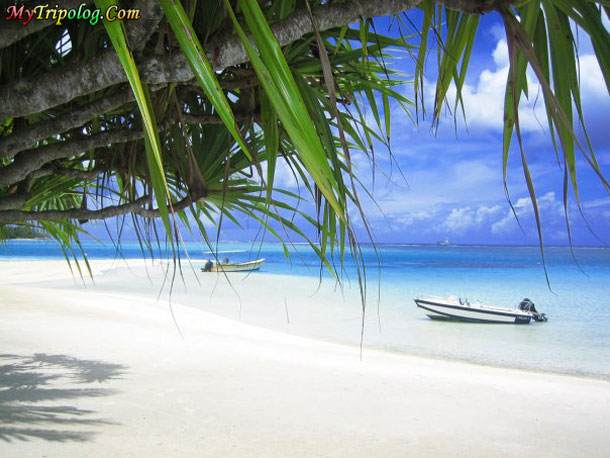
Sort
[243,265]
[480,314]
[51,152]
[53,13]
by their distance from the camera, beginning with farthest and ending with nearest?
[243,265], [480,314], [51,152], [53,13]

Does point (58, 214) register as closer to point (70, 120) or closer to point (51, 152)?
point (51, 152)

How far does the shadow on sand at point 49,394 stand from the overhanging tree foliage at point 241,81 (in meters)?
1.01

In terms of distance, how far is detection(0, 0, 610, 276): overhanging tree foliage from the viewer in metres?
0.31

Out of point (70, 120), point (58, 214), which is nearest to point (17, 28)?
point (70, 120)

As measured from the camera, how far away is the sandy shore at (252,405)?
1.97m

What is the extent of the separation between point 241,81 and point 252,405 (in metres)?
2.04

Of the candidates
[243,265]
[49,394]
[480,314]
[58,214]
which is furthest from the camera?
[243,265]

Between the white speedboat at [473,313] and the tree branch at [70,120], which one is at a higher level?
the tree branch at [70,120]

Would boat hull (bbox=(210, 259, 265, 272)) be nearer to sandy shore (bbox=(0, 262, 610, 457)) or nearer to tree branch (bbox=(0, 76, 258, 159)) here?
tree branch (bbox=(0, 76, 258, 159))

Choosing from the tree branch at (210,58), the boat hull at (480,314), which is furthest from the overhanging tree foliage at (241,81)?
the boat hull at (480,314)

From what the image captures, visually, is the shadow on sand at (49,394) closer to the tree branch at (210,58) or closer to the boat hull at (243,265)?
the boat hull at (243,265)

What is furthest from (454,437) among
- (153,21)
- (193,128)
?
(153,21)

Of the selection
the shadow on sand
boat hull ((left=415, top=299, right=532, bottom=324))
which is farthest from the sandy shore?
boat hull ((left=415, top=299, right=532, bottom=324))

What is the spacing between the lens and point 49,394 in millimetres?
2455
